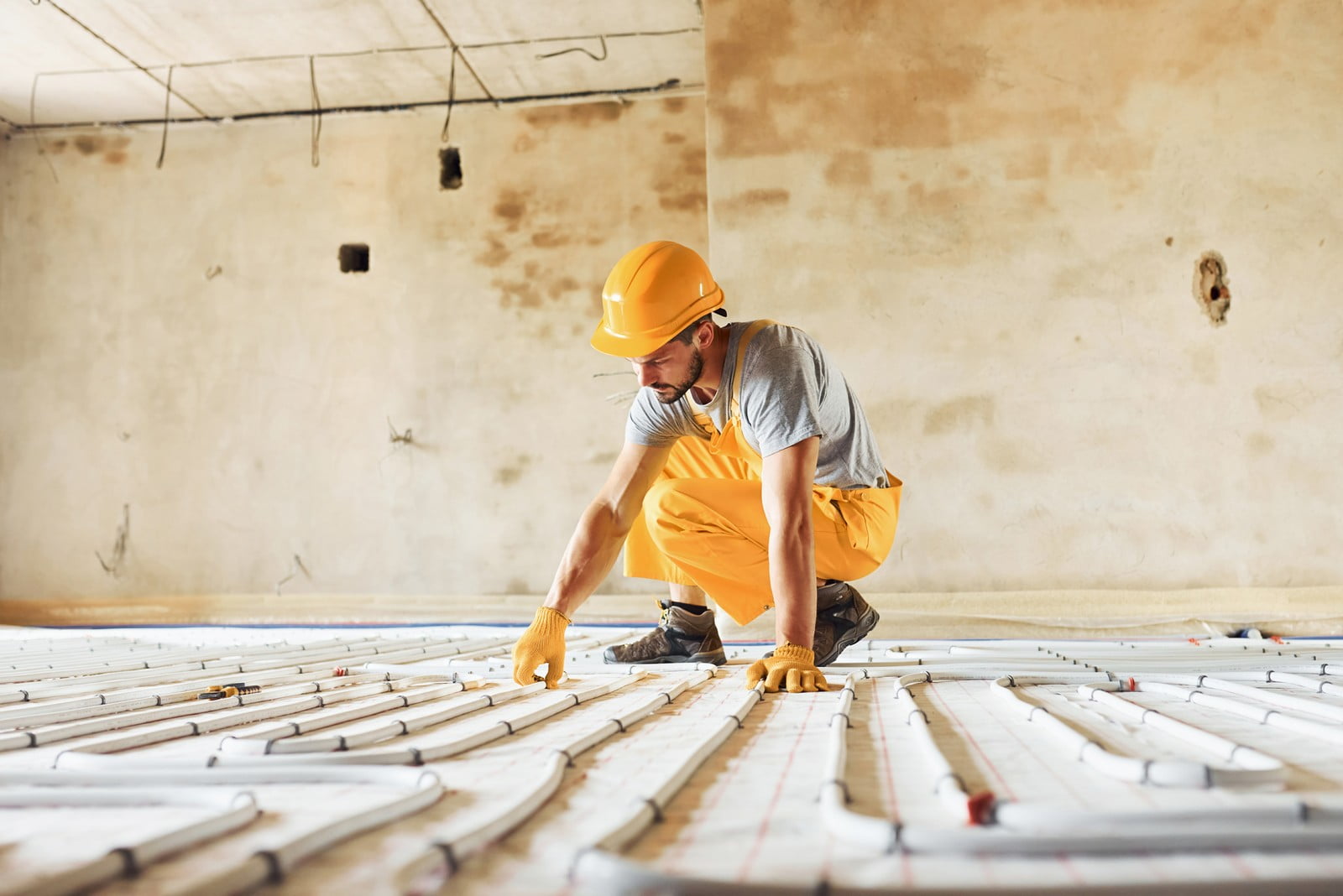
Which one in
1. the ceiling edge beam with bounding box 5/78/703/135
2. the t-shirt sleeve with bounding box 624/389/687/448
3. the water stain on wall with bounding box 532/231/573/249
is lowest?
the t-shirt sleeve with bounding box 624/389/687/448

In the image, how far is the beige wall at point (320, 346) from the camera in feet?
18.8

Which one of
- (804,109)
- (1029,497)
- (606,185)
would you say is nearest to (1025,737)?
(1029,497)

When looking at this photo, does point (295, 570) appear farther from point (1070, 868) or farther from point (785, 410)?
point (1070, 868)


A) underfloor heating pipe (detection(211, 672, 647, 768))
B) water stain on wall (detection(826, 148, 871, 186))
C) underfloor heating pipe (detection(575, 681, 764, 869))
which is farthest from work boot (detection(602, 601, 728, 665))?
water stain on wall (detection(826, 148, 871, 186))

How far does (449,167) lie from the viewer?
595 cm

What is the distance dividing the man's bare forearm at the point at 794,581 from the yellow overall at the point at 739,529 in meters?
0.48

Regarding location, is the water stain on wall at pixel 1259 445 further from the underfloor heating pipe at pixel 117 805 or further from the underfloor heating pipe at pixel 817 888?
the underfloor heating pipe at pixel 117 805

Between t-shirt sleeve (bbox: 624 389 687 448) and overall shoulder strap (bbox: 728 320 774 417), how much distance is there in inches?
9.2

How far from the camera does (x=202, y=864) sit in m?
0.86

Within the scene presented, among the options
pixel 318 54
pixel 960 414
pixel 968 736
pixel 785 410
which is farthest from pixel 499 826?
pixel 318 54

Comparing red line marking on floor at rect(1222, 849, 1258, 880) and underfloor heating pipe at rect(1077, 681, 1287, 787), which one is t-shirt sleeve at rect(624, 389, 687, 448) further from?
red line marking on floor at rect(1222, 849, 1258, 880)

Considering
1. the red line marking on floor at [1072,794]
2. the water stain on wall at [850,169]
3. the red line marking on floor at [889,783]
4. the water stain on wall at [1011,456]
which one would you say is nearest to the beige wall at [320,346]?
the water stain on wall at [850,169]

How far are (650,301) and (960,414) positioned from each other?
2.64m

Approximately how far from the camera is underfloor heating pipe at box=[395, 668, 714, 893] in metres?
0.82
